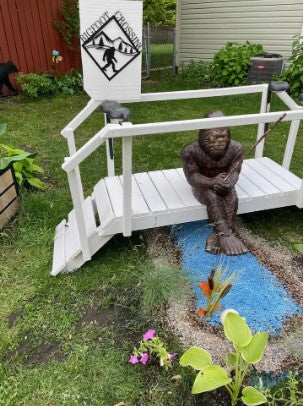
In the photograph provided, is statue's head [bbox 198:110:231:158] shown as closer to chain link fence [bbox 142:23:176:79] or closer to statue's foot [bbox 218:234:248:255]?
statue's foot [bbox 218:234:248:255]

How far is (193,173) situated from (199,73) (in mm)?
6381

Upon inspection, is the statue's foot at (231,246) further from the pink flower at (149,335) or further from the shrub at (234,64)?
the shrub at (234,64)

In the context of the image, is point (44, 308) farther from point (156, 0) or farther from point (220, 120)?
point (156, 0)

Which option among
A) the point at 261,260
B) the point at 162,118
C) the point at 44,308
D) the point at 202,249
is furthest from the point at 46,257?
the point at 162,118

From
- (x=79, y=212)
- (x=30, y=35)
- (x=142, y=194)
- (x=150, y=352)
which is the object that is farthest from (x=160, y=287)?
(x=30, y=35)

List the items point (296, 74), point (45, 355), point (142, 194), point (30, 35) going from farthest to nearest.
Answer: point (30, 35) < point (296, 74) < point (142, 194) < point (45, 355)

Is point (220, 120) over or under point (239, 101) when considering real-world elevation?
over

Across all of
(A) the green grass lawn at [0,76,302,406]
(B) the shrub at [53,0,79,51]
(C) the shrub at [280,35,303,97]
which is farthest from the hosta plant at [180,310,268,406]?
(B) the shrub at [53,0,79,51]

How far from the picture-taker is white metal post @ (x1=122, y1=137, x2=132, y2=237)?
207cm

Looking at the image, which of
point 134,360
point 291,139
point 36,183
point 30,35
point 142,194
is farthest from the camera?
point 30,35

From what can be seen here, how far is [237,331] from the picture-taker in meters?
1.50

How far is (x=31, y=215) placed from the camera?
9.95 feet

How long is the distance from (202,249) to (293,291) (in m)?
0.67

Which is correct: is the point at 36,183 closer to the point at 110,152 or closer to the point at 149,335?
the point at 110,152
